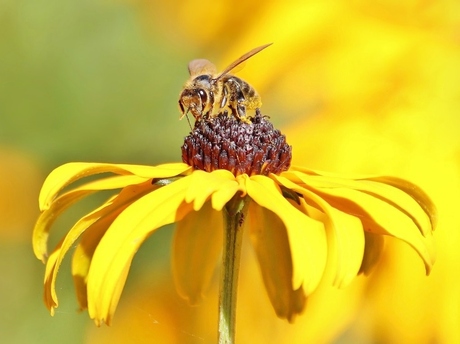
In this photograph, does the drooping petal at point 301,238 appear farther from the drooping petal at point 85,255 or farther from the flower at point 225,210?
the drooping petal at point 85,255

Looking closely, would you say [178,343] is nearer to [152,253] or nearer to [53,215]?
[152,253]

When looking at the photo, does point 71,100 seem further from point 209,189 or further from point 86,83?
point 209,189

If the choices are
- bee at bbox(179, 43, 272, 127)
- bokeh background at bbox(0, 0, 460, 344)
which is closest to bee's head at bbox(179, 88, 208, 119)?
bee at bbox(179, 43, 272, 127)

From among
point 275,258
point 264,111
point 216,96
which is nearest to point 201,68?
point 216,96

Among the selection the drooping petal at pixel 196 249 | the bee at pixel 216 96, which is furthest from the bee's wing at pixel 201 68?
the drooping petal at pixel 196 249

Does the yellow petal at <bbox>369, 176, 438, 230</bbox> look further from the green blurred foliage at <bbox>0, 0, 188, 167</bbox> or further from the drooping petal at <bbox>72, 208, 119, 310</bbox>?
the green blurred foliage at <bbox>0, 0, 188, 167</bbox>

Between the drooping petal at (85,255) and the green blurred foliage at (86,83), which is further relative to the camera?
the green blurred foliage at (86,83)
